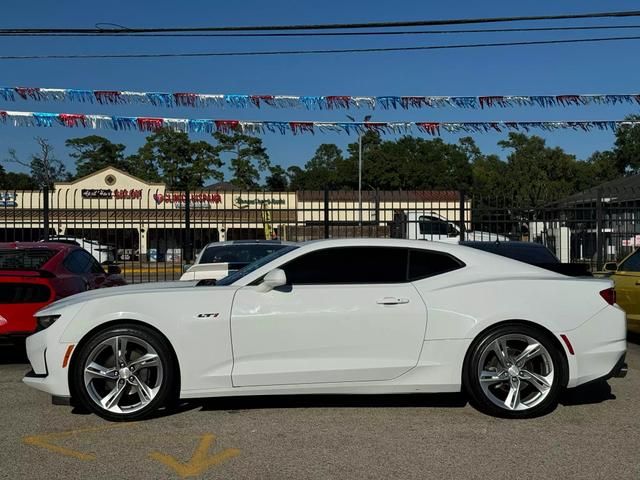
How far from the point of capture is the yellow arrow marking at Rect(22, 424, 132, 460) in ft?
14.7

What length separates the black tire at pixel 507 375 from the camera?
5242 millimetres

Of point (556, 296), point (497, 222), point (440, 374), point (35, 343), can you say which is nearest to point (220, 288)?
point (35, 343)

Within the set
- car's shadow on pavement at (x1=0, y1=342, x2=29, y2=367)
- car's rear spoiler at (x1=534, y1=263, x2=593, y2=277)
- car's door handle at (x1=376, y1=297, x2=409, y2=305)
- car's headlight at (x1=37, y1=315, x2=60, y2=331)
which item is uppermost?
car's rear spoiler at (x1=534, y1=263, x2=593, y2=277)

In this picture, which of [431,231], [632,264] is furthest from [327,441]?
[431,231]

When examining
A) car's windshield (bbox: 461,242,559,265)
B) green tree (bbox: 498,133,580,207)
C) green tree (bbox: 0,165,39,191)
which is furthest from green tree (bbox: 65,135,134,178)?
car's windshield (bbox: 461,242,559,265)

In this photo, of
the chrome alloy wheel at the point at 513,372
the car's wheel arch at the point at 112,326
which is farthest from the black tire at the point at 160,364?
the chrome alloy wheel at the point at 513,372

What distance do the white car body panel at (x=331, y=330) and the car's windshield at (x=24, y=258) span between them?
308 centimetres

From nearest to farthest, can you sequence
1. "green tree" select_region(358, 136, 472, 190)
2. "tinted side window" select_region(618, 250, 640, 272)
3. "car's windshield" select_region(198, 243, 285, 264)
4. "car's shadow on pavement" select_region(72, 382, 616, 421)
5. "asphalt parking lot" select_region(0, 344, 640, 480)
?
"asphalt parking lot" select_region(0, 344, 640, 480)
"car's shadow on pavement" select_region(72, 382, 616, 421)
"tinted side window" select_region(618, 250, 640, 272)
"car's windshield" select_region(198, 243, 285, 264)
"green tree" select_region(358, 136, 472, 190)

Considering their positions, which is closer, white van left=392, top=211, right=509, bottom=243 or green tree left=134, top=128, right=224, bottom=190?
white van left=392, top=211, right=509, bottom=243

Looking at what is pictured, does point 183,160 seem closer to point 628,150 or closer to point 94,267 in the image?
point 628,150

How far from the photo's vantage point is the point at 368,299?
207 inches

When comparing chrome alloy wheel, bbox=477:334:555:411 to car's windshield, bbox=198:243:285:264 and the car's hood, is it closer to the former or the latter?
the car's hood

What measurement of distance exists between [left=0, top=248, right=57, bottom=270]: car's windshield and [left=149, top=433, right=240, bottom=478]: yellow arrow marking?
4.44 m

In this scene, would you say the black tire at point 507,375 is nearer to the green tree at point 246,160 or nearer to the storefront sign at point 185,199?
the storefront sign at point 185,199
